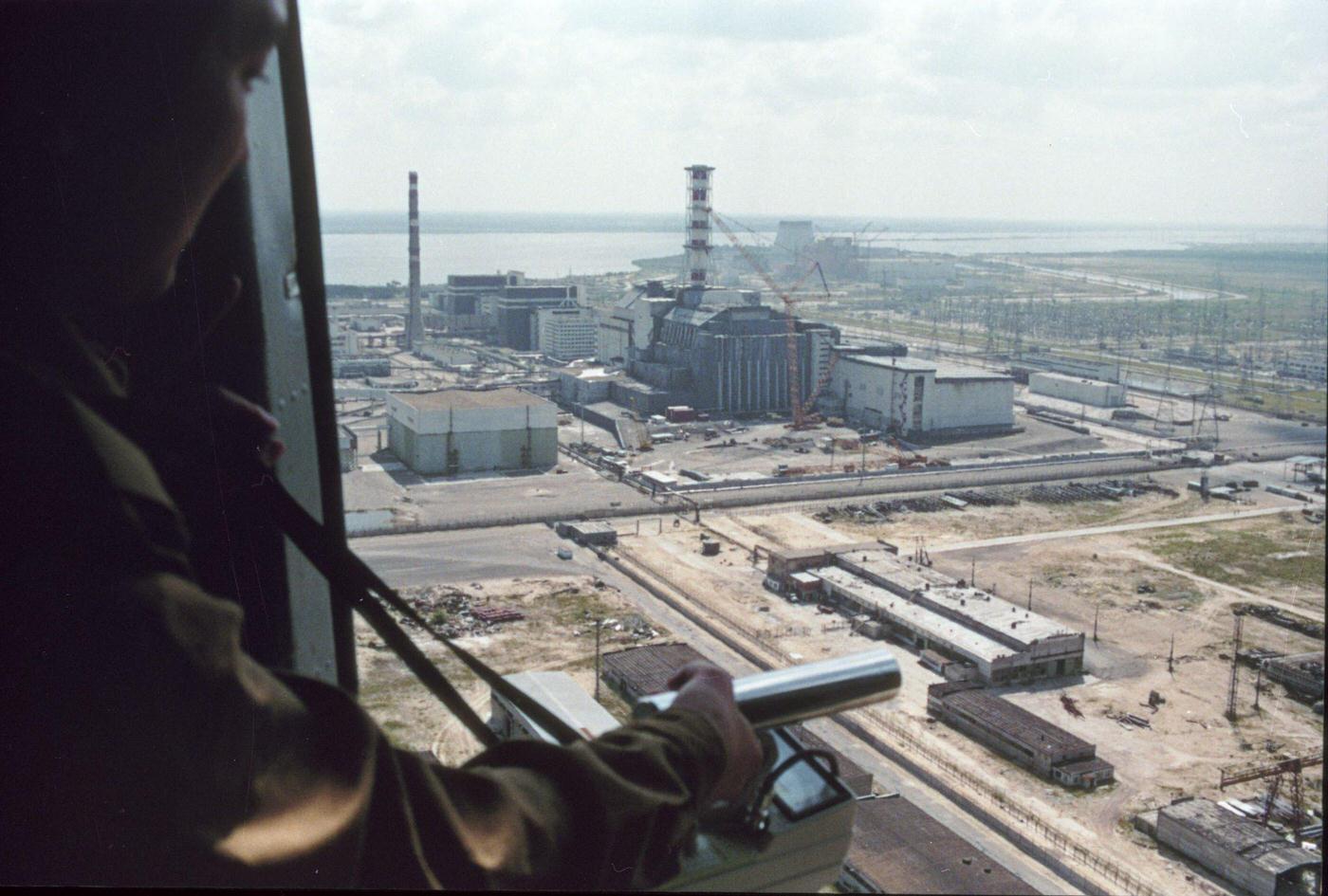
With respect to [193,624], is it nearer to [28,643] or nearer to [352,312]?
[28,643]

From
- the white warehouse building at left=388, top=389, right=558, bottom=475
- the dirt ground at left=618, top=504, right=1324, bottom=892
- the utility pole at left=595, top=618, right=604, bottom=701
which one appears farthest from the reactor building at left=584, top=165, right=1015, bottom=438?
the utility pole at left=595, top=618, right=604, bottom=701

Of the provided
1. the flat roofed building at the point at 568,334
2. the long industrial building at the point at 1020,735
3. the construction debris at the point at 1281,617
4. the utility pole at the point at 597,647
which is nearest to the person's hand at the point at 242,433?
the utility pole at the point at 597,647

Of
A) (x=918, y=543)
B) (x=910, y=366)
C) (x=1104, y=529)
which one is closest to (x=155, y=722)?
(x=918, y=543)

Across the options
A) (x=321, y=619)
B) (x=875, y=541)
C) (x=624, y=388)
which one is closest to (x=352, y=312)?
(x=624, y=388)

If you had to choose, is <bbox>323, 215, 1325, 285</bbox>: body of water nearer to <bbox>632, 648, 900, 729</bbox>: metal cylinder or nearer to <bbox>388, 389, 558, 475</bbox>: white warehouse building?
<bbox>388, 389, 558, 475</bbox>: white warehouse building

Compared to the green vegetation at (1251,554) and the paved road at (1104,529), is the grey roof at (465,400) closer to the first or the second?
the paved road at (1104,529)

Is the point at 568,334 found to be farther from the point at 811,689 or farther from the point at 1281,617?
the point at 811,689
